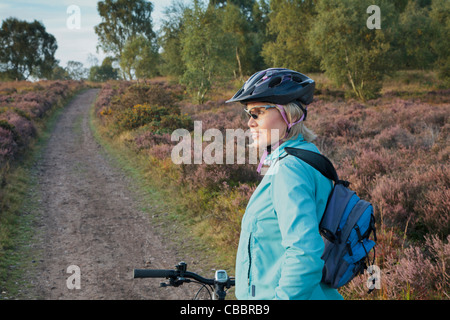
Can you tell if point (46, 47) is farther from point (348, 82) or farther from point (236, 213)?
Result: point (236, 213)

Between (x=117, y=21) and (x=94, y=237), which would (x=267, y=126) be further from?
(x=117, y=21)

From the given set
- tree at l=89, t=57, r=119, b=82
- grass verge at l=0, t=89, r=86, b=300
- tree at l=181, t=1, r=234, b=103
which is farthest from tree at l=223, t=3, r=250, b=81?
tree at l=89, t=57, r=119, b=82

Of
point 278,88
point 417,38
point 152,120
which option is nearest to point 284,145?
point 278,88

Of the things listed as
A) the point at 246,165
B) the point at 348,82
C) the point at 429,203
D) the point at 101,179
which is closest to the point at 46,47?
the point at 348,82

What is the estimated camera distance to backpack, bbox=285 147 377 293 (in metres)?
1.55

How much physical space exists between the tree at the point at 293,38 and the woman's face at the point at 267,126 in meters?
38.1

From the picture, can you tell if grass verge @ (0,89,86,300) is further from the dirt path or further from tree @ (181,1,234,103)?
tree @ (181,1,234,103)

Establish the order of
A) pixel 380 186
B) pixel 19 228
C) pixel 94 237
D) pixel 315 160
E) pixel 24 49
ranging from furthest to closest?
pixel 24 49 < pixel 19 228 < pixel 94 237 < pixel 380 186 < pixel 315 160

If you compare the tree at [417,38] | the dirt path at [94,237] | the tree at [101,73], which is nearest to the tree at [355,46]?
the tree at [417,38]

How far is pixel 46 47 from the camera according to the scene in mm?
63875

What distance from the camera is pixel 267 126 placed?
181 cm

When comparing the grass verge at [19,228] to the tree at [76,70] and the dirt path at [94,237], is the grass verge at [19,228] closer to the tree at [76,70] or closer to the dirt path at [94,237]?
the dirt path at [94,237]

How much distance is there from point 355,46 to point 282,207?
102 feet
